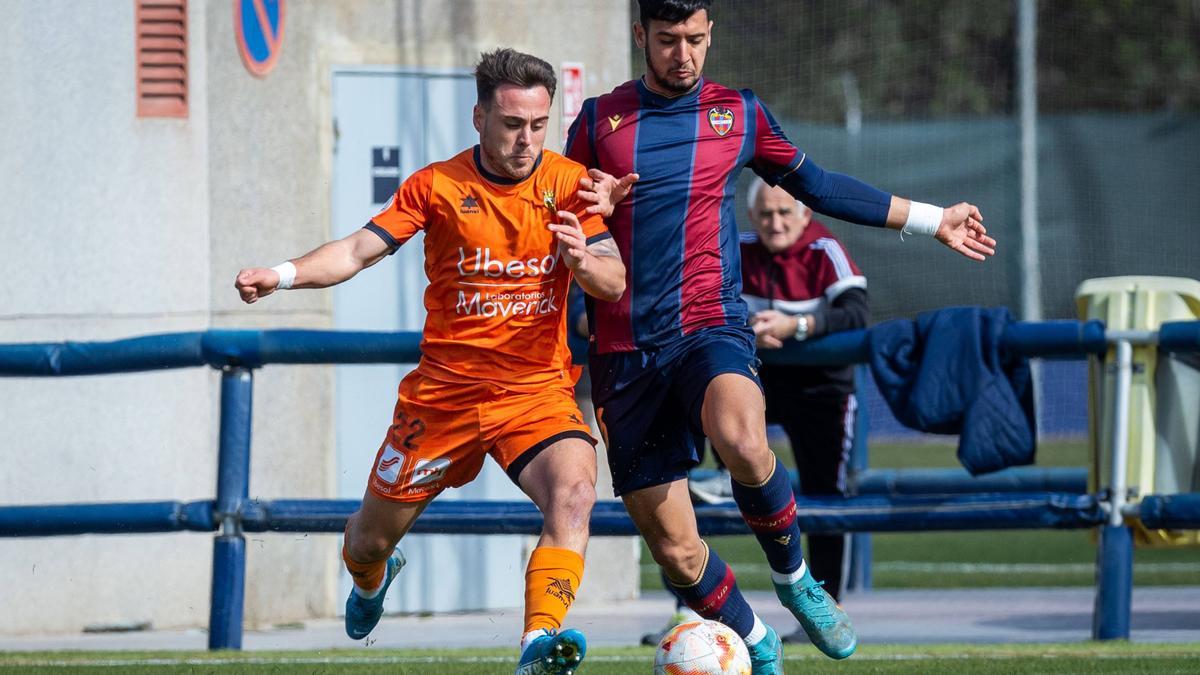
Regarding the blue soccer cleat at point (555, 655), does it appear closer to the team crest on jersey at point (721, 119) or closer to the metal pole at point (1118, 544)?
the team crest on jersey at point (721, 119)

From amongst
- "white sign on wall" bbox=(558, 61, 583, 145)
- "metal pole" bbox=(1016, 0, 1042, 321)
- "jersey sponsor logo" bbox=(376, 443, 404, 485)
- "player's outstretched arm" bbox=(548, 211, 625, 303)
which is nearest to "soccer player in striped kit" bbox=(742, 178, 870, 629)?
"player's outstretched arm" bbox=(548, 211, 625, 303)

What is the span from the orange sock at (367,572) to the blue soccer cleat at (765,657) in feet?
4.34

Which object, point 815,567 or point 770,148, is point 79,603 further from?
point 770,148

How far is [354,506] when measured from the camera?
7055mm

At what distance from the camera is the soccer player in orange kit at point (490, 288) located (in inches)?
215

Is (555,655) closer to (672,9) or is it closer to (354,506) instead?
(672,9)

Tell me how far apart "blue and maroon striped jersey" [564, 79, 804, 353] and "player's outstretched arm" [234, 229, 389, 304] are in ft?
2.68

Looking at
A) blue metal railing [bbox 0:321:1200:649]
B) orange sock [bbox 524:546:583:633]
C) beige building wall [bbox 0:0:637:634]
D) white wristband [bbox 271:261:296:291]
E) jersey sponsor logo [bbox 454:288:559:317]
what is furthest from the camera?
beige building wall [bbox 0:0:637:634]

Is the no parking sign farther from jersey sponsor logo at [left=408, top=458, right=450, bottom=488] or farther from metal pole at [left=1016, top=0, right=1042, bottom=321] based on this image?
metal pole at [left=1016, top=0, right=1042, bottom=321]

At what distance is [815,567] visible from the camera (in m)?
7.36

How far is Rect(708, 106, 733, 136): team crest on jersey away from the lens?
584cm

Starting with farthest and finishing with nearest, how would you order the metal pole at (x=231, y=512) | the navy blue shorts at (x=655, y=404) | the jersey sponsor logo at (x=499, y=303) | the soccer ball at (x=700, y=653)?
1. the metal pole at (x=231, y=512)
2. the navy blue shorts at (x=655, y=404)
3. the jersey sponsor logo at (x=499, y=303)
4. the soccer ball at (x=700, y=653)

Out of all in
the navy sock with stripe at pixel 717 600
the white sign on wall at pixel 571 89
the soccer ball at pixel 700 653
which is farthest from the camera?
the white sign on wall at pixel 571 89

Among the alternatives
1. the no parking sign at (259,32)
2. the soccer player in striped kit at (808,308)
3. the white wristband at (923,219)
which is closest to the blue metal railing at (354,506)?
the soccer player in striped kit at (808,308)
